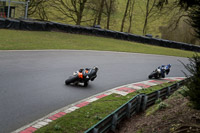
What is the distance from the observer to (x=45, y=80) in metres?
11.7

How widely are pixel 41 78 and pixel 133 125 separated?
5.70 m

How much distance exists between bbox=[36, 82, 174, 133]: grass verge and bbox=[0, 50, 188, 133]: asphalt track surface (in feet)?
2.46

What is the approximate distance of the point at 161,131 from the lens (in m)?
6.12

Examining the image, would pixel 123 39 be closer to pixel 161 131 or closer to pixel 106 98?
pixel 106 98

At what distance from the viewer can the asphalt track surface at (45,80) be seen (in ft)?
26.6

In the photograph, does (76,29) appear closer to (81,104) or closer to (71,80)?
(71,80)

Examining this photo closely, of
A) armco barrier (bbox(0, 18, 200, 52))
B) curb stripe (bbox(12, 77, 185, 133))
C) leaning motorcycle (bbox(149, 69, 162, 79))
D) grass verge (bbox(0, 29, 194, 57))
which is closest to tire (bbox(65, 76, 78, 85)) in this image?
curb stripe (bbox(12, 77, 185, 133))

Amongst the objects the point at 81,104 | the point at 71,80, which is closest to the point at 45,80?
the point at 71,80

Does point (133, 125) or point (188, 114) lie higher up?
point (188, 114)

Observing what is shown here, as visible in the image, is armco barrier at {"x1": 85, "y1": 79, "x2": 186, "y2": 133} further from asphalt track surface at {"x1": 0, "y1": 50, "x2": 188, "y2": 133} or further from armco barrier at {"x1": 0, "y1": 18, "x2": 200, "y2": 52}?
armco barrier at {"x1": 0, "y1": 18, "x2": 200, "y2": 52}

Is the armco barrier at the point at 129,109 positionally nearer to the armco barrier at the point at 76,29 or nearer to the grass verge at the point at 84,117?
the grass verge at the point at 84,117

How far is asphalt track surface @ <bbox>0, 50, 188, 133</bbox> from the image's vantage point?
8.10 m

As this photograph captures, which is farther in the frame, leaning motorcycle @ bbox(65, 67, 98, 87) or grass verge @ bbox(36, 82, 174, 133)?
leaning motorcycle @ bbox(65, 67, 98, 87)

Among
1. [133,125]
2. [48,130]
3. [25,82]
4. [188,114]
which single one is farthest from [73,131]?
[25,82]
